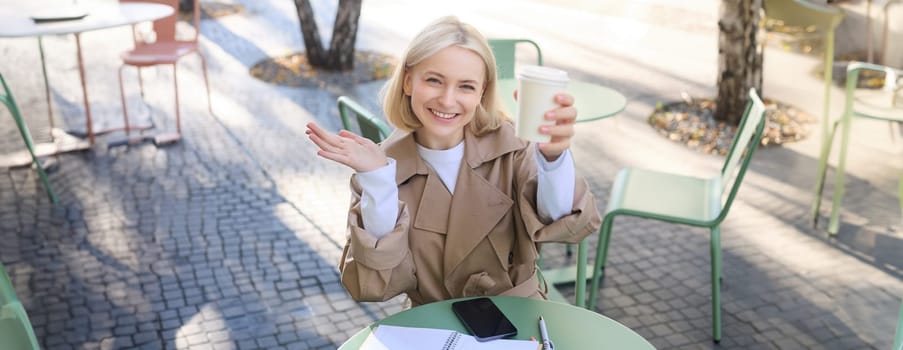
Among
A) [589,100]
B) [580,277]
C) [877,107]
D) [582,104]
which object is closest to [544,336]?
[580,277]

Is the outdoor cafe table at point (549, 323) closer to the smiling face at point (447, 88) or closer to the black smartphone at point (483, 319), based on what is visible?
the black smartphone at point (483, 319)

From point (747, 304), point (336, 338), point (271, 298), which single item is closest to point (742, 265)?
point (747, 304)

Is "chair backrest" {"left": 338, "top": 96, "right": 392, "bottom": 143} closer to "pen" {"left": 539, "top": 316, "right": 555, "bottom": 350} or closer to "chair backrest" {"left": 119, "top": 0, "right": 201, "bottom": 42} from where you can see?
"pen" {"left": 539, "top": 316, "right": 555, "bottom": 350}

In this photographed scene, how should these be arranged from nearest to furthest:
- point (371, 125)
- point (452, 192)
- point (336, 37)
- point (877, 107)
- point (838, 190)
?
point (452, 192), point (371, 125), point (877, 107), point (838, 190), point (336, 37)

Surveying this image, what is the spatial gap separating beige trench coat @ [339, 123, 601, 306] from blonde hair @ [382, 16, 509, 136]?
46mm

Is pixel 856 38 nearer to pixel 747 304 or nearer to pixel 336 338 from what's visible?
pixel 747 304

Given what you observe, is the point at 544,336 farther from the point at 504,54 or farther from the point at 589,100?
the point at 504,54

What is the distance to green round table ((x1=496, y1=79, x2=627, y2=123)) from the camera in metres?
4.23

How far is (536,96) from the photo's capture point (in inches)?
78.2

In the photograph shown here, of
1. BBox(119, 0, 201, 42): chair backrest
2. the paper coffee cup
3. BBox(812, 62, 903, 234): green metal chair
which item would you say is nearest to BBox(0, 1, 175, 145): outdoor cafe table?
BBox(119, 0, 201, 42): chair backrest

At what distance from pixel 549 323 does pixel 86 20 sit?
5.11 meters

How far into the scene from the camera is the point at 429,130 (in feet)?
7.92

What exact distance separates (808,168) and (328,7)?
7940 mm

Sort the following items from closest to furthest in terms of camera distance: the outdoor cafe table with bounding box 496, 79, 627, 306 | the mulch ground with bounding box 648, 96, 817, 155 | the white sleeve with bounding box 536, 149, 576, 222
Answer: the white sleeve with bounding box 536, 149, 576, 222
the outdoor cafe table with bounding box 496, 79, 627, 306
the mulch ground with bounding box 648, 96, 817, 155
